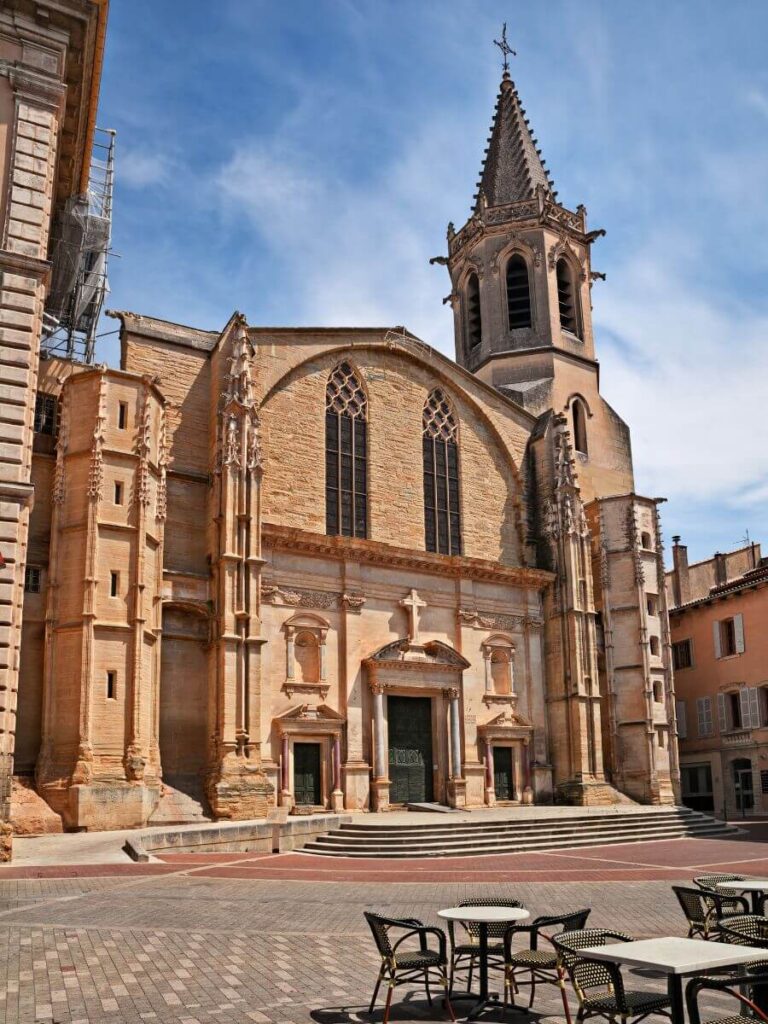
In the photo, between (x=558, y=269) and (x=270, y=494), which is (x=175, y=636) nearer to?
(x=270, y=494)

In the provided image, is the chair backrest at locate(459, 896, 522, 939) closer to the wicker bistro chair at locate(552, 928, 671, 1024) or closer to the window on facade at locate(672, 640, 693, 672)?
the wicker bistro chair at locate(552, 928, 671, 1024)

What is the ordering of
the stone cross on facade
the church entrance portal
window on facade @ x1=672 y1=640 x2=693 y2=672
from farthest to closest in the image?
1. window on facade @ x1=672 y1=640 x2=693 y2=672
2. the stone cross on facade
3. the church entrance portal

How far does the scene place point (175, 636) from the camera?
2595cm

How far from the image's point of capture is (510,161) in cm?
4309

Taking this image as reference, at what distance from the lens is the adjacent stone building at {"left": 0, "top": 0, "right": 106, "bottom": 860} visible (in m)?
16.7

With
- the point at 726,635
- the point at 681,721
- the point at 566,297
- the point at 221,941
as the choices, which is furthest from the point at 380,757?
the point at 566,297

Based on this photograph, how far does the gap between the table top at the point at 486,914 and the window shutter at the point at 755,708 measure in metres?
30.3

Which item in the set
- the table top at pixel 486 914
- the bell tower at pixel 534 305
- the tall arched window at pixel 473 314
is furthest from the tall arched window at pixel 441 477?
the table top at pixel 486 914

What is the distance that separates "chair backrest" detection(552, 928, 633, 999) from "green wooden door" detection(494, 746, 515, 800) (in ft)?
78.5

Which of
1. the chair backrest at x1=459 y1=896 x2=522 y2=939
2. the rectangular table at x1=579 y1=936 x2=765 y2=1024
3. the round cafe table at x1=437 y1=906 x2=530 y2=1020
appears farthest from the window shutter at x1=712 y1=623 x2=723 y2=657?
the rectangular table at x1=579 y1=936 x2=765 y2=1024

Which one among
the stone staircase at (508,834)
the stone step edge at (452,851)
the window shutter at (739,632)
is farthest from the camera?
the window shutter at (739,632)

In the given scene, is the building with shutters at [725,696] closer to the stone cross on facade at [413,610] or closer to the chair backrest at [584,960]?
the stone cross on facade at [413,610]

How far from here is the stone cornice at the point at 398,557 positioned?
27.9 meters

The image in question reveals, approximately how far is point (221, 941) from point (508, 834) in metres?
14.2
